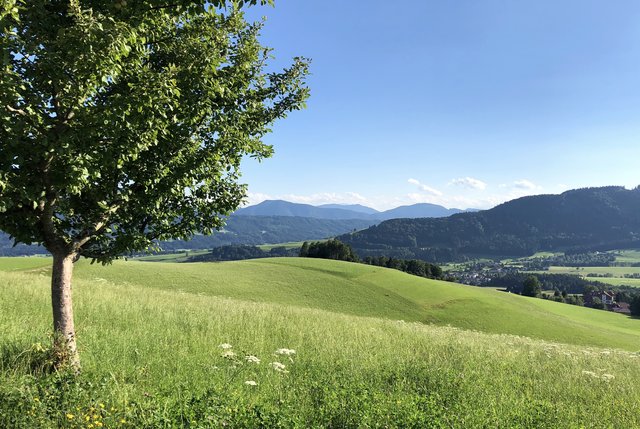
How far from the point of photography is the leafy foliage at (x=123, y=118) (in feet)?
18.7

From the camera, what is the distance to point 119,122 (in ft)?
20.7

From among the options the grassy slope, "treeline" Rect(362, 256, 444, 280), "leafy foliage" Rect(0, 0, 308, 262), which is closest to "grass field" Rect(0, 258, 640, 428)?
"leafy foliage" Rect(0, 0, 308, 262)

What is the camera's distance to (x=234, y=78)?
8.23m

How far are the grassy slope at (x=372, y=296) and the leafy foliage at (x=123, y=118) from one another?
33.7 metres

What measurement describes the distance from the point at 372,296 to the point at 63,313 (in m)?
46.4

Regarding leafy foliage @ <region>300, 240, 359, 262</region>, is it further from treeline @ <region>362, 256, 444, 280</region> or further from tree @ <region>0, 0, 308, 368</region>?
Answer: tree @ <region>0, 0, 308, 368</region>

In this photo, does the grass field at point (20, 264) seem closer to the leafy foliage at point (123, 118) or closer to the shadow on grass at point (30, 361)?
the shadow on grass at point (30, 361)

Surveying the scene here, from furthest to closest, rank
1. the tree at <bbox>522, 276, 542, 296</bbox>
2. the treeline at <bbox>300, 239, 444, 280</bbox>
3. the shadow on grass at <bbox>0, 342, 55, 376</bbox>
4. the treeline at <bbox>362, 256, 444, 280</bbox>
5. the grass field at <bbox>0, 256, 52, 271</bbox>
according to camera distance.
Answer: the tree at <bbox>522, 276, 542, 296</bbox> → the treeline at <bbox>362, 256, 444, 280</bbox> → the treeline at <bbox>300, 239, 444, 280</bbox> → the grass field at <bbox>0, 256, 52, 271</bbox> → the shadow on grass at <bbox>0, 342, 55, 376</bbox>

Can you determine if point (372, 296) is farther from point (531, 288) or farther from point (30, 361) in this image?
point (531, 288)

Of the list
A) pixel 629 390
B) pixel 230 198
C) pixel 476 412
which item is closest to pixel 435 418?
pixel 476 412

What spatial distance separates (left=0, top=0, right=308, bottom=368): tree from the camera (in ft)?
18.7

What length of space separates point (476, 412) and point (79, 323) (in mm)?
11535

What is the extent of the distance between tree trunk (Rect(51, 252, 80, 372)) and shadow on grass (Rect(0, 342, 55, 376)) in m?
0.21

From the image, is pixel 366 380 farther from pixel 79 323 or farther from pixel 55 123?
pixel 79 323
